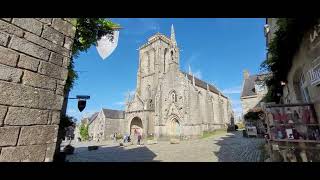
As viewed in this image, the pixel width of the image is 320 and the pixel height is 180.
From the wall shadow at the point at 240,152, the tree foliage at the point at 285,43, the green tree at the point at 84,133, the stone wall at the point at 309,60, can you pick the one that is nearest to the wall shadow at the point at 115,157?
the wall shadow at the point at 240,152

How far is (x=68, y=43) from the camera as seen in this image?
12.7 feet

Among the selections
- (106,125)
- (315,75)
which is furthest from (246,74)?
(106,125)

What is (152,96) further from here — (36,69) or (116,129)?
(36,69)

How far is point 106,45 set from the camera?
6852mm

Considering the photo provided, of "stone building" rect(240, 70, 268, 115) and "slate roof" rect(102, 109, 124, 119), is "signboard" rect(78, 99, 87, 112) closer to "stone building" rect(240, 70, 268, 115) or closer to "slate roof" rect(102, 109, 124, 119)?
"stone building" rect(240, 70, 268, 115)

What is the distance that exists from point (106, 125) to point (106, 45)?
5008 cm

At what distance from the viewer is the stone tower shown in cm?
4281

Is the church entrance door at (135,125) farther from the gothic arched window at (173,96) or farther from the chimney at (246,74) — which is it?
the chimney at (246,74)

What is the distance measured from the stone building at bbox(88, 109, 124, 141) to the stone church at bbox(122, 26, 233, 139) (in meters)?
14.5

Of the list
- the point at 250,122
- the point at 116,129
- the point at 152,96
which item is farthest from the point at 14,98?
the point at 116,129

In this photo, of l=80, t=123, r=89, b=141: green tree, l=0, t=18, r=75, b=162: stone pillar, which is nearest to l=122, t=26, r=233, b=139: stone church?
l=80, t=123, r=89, b=141: green tree

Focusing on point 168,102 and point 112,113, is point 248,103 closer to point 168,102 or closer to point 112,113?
point 168,102
